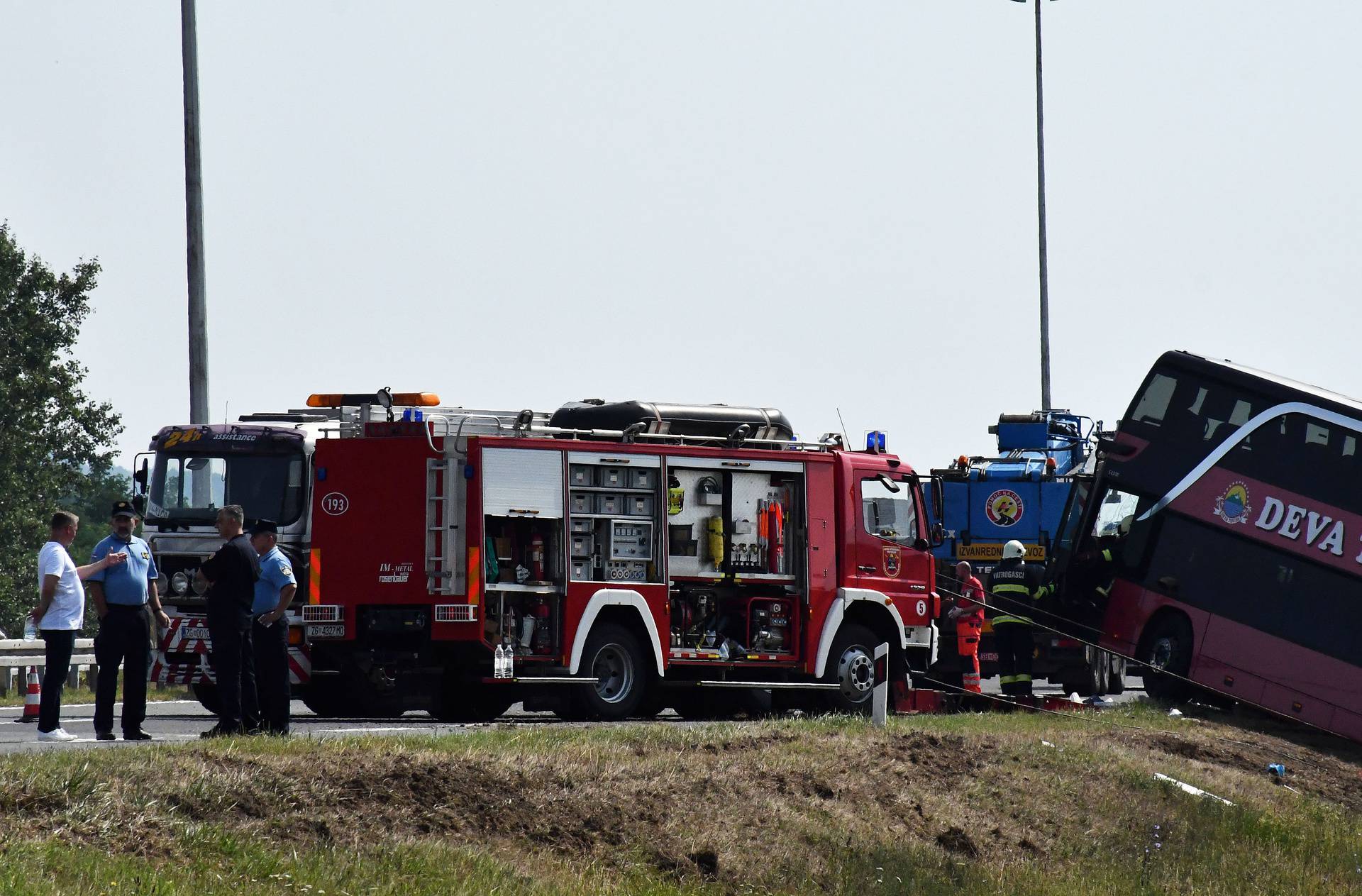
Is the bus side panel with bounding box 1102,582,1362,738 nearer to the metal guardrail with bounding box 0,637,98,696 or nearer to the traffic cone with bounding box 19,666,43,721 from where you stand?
the traffic cone with bounding box 19,666,43,721

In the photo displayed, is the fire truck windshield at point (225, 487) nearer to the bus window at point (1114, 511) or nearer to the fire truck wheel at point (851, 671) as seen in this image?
the fire truck wheel at point (851, 671)

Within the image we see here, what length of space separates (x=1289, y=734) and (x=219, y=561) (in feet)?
38.3

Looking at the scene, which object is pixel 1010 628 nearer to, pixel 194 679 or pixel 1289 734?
pixel 1289 734

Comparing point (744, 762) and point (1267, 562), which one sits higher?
point (1267, 562)

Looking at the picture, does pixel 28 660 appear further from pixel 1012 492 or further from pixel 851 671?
pixel 1012 492

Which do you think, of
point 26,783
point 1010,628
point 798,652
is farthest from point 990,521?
point 26,783

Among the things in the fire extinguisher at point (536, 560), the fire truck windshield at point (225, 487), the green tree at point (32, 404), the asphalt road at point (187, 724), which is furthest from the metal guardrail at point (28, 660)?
the green tree at point (32, 404)

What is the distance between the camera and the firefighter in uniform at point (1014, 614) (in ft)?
68.4

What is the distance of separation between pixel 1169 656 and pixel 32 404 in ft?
127

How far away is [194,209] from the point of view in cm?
2352

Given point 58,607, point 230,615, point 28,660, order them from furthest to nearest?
point 28,660 → point 58,607 → point 230,615

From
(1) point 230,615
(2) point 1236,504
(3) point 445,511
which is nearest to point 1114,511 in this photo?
(2) point 1236,504

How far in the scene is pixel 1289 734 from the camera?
2017cm

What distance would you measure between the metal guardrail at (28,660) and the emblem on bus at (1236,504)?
1191cm
